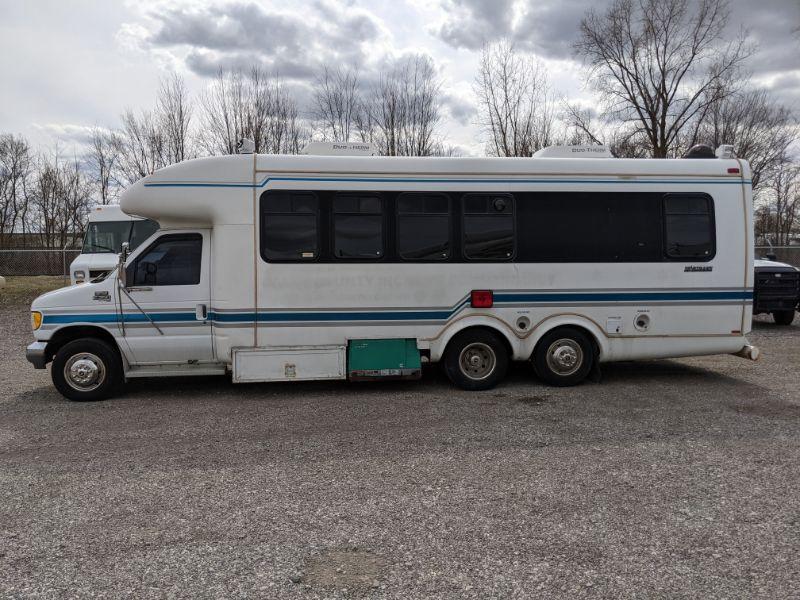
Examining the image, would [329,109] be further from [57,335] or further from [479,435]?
[479,435]

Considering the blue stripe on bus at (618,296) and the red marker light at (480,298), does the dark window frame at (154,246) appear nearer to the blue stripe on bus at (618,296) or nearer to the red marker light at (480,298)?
the red marker light at (480,298)

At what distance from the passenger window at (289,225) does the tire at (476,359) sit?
2173mm

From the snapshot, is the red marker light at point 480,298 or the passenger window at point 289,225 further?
the red marker light at point 480,298

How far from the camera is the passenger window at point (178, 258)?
7.45 meters

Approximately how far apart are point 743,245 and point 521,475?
17.0ft

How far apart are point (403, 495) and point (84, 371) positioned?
15.8 feet

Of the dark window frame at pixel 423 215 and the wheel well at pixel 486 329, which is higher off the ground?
the dark window frame at pixel 423 215

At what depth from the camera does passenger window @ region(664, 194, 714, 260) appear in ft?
26.0

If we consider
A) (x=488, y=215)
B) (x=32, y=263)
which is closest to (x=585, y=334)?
(x=488, y=215)

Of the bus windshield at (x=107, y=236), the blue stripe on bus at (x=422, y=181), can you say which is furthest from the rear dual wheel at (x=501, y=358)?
the bus windshield at (x=107, y=236)

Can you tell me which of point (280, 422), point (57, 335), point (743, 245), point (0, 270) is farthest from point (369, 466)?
point (0, 270)

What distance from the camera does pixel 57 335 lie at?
738cm

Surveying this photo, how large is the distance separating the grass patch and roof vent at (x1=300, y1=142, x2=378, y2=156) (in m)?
15.6

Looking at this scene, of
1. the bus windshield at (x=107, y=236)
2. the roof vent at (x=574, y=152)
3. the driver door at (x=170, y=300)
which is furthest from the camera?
the bus windshield at (x=107, y=236)
